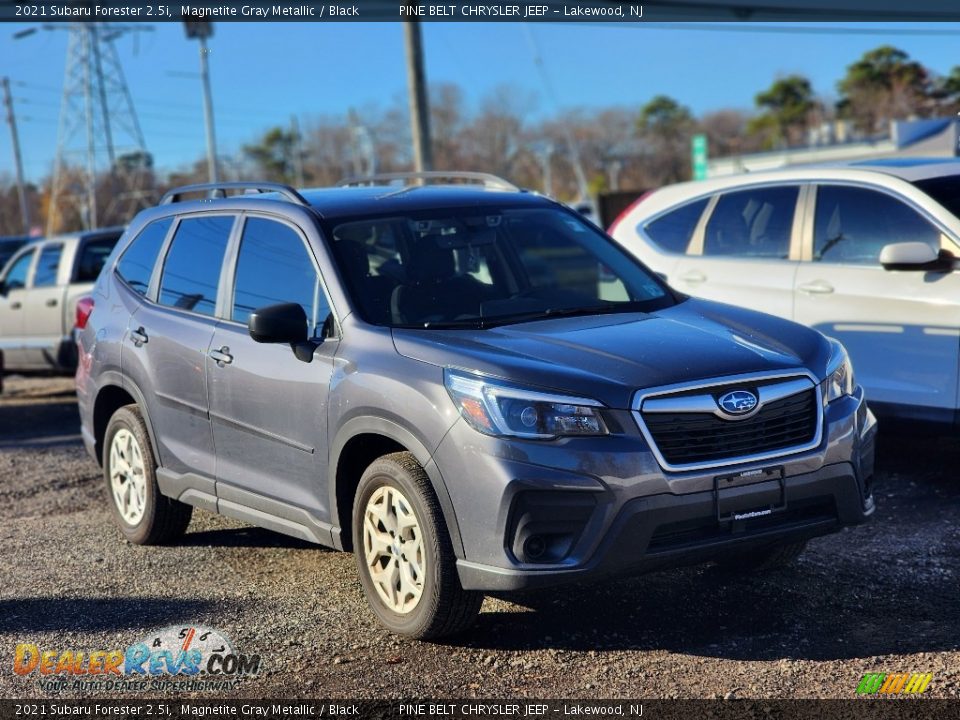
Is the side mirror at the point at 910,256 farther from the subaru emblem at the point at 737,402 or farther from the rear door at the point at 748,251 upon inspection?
the subaru emblem at the point at 737,402

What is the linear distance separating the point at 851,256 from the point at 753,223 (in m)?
0.84

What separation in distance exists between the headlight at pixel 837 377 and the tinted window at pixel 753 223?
9.52 feet

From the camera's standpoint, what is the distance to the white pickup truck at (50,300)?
43.5 ft

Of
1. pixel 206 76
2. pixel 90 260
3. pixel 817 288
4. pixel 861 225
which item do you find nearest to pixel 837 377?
pixel 817 288

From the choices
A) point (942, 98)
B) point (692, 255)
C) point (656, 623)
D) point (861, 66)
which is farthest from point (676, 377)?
point (861, 66)

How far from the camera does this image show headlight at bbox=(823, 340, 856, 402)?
4.90m

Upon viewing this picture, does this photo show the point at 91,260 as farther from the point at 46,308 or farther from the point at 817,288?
the point at 817,288

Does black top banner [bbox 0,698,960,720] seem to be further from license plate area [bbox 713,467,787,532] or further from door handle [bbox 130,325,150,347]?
door handle [bbox 130,325,150,347]

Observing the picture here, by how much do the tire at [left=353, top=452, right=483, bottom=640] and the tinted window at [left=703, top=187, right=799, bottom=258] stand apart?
13.6 ft

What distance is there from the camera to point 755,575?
18.3 feet

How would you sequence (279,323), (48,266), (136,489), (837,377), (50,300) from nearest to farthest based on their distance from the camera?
(837,377) < (279,323) < (136,489) < (50,300) < (48,266)

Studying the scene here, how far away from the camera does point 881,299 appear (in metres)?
7.27

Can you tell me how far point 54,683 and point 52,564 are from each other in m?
1.79

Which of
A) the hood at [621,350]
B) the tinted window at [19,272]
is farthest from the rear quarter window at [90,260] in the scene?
the hood at [621,350]
